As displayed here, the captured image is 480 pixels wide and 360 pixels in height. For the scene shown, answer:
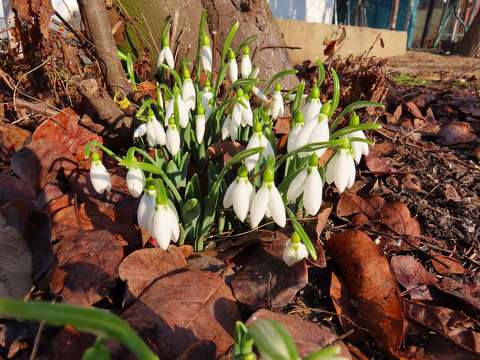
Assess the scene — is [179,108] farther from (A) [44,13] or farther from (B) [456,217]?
(B) [456,217]

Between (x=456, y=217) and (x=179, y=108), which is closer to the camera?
(x=179, y=108)

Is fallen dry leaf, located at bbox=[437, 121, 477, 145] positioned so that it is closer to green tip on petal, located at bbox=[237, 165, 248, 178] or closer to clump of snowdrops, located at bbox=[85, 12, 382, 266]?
clump of snowdrops, located at bbox=[85, 12, 382, 266]

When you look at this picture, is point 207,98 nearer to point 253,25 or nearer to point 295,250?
point 295,250

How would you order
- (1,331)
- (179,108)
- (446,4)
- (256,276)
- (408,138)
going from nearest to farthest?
(1,331) → (256,276) → (179,108) → (408,138) → (446,4)

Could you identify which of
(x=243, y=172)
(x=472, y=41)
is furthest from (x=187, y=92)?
(x=472, y=41)

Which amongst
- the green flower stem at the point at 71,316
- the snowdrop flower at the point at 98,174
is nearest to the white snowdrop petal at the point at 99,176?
the snowdrop flower at the point at 98,174

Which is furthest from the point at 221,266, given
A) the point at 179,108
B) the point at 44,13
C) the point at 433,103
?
the point at 433,103

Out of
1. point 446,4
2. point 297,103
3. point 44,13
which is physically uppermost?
point 44,13
